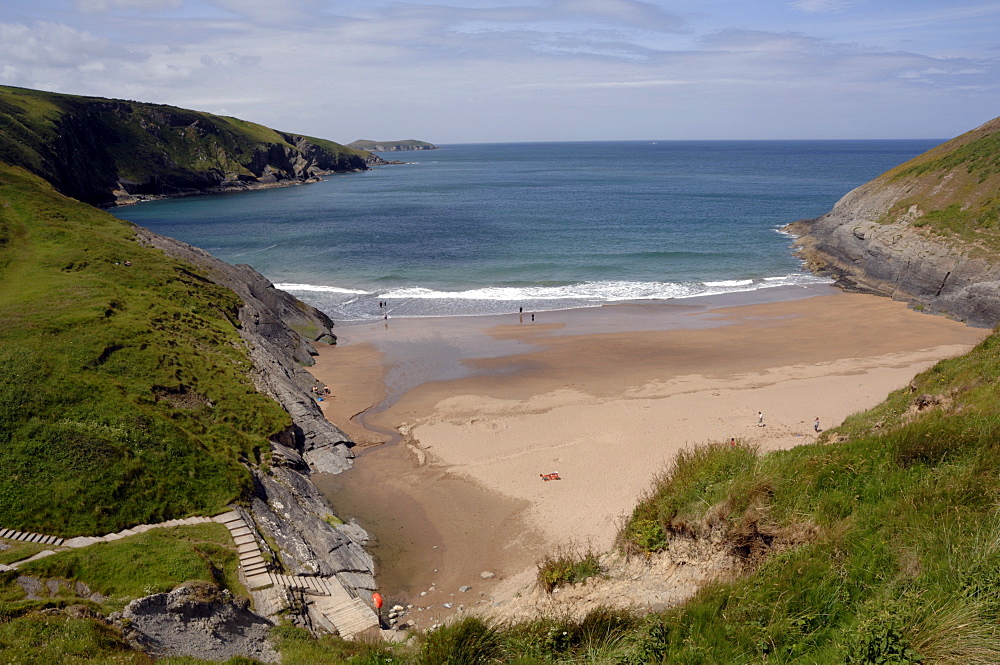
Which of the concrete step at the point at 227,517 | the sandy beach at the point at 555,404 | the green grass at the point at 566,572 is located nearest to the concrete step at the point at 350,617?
the sandy beach at the point at 555,404

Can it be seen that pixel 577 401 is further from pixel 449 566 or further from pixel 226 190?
pixel 226 190

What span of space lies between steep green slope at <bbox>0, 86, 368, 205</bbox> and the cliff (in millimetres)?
100872

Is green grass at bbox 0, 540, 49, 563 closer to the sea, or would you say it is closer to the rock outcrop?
the rock outcrop

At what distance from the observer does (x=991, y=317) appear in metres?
39.7

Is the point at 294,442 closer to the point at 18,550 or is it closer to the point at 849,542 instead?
the point at 18,550

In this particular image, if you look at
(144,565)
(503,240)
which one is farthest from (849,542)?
(503,240)

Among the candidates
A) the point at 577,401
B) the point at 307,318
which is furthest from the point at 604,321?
the point at 307,318

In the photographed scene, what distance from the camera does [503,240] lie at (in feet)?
237

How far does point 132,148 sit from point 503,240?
100448 millimetres

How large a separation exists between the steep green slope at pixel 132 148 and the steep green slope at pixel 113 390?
65.1m

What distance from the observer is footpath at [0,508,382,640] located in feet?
47.1

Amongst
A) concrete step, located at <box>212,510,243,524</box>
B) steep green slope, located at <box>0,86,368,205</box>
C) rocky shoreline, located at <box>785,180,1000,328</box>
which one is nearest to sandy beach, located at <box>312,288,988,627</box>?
rocky shoreline, located at <box>785,180,1000,328</box>

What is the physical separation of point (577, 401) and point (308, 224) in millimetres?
69631

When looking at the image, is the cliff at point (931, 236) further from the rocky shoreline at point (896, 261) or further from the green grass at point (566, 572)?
the green grass at point (566, 572)
